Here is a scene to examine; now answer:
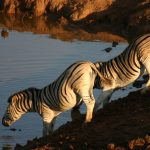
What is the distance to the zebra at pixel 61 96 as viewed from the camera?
10891mm

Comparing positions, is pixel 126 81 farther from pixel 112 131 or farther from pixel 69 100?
pixel 112 131

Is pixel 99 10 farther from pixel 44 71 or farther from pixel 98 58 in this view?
pixel 44 71

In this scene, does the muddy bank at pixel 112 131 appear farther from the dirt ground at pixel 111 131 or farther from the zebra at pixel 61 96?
the zebra at pixel 61 96

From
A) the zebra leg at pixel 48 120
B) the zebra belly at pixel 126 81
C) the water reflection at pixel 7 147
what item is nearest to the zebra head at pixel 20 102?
the zebra leg at pixel 48 120

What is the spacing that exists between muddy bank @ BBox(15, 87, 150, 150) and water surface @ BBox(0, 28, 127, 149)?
6.49 feet

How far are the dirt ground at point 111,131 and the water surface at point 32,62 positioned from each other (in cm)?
198

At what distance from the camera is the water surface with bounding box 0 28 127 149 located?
13203mm

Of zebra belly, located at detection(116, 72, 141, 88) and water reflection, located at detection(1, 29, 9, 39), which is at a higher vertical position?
zebra belly, located at detection(116, 72, 141, 88)

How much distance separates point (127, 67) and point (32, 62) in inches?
357

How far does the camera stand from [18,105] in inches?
465

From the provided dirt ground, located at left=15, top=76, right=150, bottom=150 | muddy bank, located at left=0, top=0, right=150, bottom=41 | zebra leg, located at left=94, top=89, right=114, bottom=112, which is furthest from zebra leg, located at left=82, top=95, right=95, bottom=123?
muddy bank, located at left=0, top=0, right=150, bottom=41

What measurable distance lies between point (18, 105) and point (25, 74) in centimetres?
658

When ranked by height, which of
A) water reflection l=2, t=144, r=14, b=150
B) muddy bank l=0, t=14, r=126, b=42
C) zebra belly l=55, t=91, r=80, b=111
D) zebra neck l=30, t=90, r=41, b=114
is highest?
zebra belly l=55, t=91, r=80, b=111

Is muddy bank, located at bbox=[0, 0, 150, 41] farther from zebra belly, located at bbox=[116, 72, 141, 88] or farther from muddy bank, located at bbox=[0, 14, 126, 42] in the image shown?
zebra belly, located at bbox=[116, 72, 141, 88]
